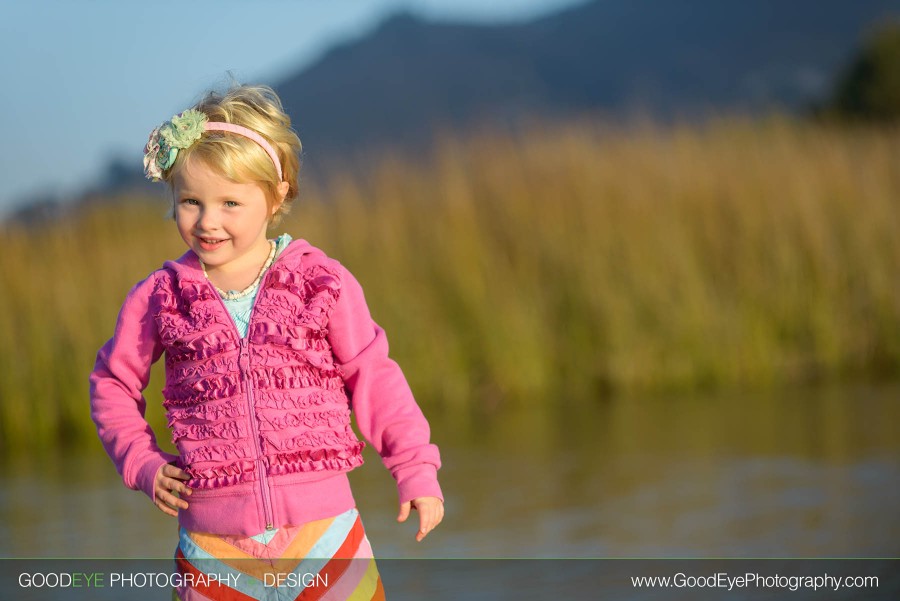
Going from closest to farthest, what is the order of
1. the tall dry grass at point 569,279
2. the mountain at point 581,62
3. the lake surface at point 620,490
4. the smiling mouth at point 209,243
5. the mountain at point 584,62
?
the smiling mouth at point 209,243 < the lake surface at point 620,490 < the tall dry grass at point 569,279 < the mountain at point 581,62 < the mountain at point 584,62

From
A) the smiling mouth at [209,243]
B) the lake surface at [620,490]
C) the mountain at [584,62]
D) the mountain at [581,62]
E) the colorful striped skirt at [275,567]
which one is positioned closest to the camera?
the colorful striped skirt at [275,567]

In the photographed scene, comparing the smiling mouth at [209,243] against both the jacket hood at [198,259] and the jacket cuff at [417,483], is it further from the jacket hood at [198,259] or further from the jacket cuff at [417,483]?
the jacket cuff at [417,483]

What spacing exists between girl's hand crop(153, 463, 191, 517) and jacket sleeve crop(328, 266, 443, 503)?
33cm

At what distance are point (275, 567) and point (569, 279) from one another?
510 cm

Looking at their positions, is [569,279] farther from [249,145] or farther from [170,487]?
[170,487]

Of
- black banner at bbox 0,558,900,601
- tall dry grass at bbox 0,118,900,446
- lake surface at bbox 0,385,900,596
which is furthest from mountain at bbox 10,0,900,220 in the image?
black banner at bbox 0,558,900,601

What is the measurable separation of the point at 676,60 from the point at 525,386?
51.6 metres

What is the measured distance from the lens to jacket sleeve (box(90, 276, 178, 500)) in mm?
2297

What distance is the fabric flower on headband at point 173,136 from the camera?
2289 millimetres

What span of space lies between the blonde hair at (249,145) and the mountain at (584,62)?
4446 cm

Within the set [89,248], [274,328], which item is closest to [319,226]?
[89,248]

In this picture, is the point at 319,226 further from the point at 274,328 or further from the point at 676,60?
the point at 676,60

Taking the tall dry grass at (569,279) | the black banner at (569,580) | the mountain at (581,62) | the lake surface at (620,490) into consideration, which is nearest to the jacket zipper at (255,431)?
the black banner at (569,580)

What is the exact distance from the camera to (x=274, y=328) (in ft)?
7.46
